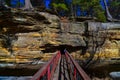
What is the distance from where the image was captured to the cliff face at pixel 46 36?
14594 millimetres

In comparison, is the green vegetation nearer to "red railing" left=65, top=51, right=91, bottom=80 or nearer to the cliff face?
the cliff face

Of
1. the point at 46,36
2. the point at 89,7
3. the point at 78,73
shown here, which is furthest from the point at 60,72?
the point at 89,7

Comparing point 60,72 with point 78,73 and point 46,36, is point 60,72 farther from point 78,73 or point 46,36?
point 46,36

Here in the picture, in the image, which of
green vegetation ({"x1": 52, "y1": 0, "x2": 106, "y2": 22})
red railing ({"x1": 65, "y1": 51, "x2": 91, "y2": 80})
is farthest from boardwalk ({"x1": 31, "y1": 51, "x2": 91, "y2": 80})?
green vegetation ({"x1": 52, "y1": 0, "x2": 106, "y2": 22})

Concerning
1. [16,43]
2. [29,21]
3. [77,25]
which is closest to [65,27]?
[77,25]

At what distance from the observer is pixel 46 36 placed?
49.2 ft

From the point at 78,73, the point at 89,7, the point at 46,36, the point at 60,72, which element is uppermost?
the point at 89,7

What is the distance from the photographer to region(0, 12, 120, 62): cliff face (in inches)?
575

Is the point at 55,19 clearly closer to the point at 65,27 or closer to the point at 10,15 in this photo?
the point at 65,27

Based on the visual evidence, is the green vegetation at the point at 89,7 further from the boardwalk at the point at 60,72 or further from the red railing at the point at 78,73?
the red railing at the point at 78,73

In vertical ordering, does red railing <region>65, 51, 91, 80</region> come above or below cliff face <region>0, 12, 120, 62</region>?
above

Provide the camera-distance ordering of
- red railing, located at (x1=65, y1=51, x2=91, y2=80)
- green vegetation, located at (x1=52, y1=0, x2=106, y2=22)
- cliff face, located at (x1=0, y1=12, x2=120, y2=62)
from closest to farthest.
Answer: red railing, located at (x1=65, y1=51, x2=91, y2=80), cliff face, located at (x1=0, y1=12, x2=120, y2=62), green vegetation, located at (x1=52, y1=0, x2=106, y2=22)

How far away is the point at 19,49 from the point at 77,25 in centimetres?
393

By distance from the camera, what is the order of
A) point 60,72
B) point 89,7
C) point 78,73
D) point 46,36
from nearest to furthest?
1. point 78,73
2. point 60,72
3. point 46,36
4. point 89,7
